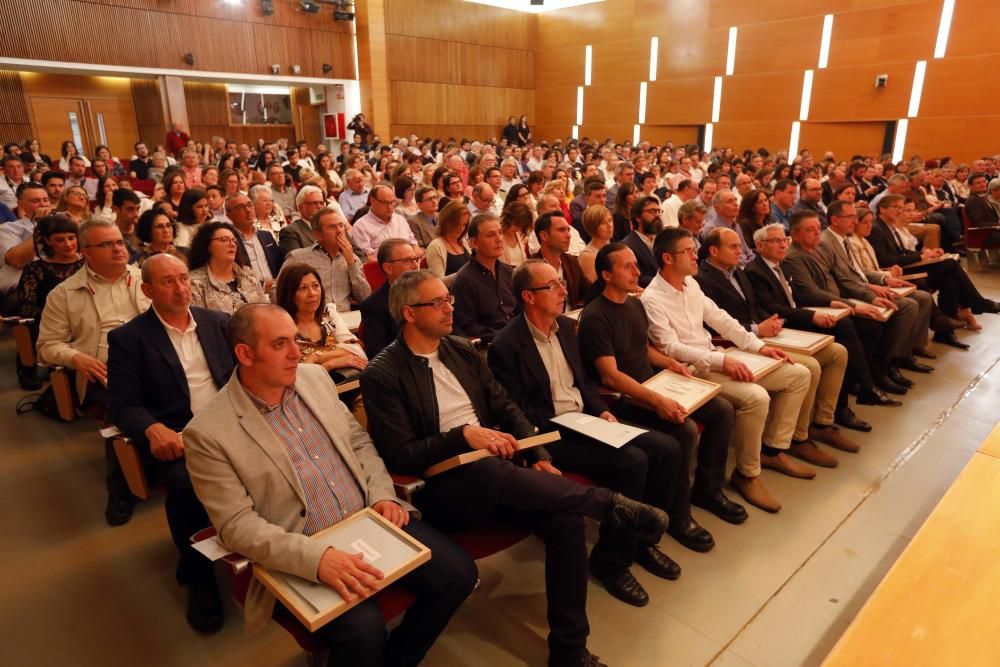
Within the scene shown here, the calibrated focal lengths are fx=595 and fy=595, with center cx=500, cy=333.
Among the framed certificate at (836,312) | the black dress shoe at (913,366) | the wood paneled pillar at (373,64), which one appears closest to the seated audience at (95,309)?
the framed certificate at (836,312)

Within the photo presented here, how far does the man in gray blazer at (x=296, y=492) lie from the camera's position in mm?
1482

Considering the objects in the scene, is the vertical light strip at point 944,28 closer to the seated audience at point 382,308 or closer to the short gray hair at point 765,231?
the short gray hair at point 765,231

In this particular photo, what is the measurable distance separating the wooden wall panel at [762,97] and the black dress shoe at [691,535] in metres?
13.4

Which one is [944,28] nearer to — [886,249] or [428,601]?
[886,249]

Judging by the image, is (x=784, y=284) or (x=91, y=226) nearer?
(x=91, y=226)

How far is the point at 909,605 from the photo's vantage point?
147 centimetres

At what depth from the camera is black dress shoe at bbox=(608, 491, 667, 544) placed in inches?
75.0

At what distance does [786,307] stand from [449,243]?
7.29ft

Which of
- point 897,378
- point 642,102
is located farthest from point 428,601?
point 642,102

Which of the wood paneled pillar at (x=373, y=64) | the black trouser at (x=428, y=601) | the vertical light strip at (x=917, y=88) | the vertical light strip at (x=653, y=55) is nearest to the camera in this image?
the black trouser at (x=428, y=601)

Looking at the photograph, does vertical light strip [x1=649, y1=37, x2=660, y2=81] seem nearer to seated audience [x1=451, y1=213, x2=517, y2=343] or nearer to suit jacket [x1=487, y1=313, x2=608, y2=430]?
seated audience [x1=451, y1=213, x2=517, y2=343]

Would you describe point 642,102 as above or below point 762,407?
above

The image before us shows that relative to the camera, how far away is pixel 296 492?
5.64 ft

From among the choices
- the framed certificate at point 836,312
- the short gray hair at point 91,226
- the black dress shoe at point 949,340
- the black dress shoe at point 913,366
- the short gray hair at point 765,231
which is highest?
the short gray hair at point 91,226
